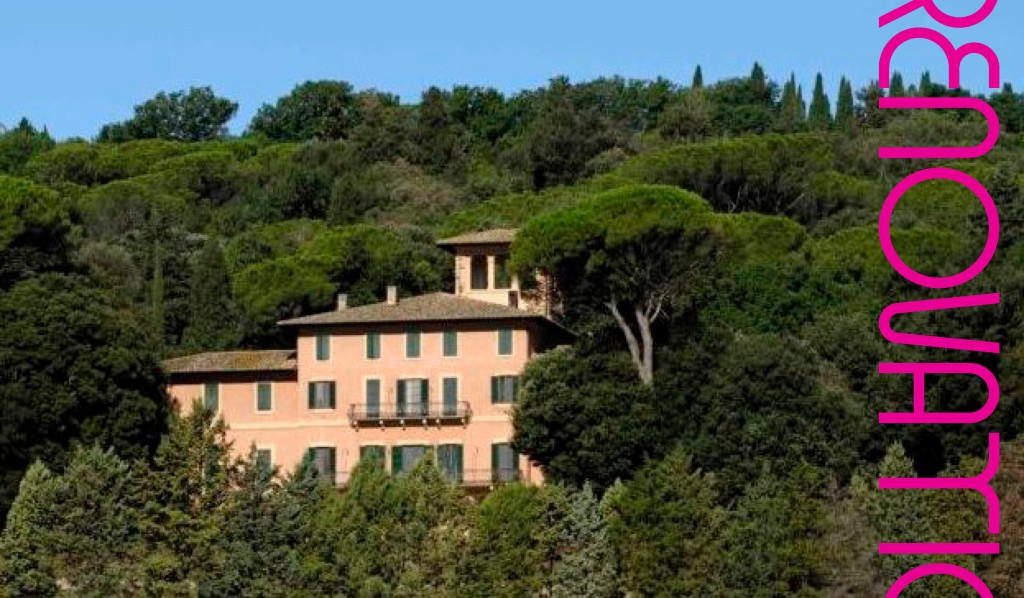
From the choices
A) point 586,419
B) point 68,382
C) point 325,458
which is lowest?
point 325,458

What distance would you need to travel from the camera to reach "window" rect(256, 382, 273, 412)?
62.6 meters

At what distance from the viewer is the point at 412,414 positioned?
6091 cm

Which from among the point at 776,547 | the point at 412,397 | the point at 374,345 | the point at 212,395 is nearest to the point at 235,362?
the point at 212,395

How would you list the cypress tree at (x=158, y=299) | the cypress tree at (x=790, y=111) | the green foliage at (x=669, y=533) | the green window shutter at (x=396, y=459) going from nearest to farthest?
the green foliage at (x=669, y=533), the green window shutter at (x=396, y=459), the cypress tree at (x=158, y=299), the cypress tree at (x=790, y=111)

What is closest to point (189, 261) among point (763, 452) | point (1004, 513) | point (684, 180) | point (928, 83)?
point (684, 180)

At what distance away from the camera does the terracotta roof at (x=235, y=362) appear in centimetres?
6259

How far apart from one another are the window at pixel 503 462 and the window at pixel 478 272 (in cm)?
890

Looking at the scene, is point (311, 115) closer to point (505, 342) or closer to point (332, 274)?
point (332, 274)

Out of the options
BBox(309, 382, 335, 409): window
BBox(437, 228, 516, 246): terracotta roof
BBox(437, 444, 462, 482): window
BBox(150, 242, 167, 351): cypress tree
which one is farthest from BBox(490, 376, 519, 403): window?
BBox(150, 242, 167, 351): cypress tree

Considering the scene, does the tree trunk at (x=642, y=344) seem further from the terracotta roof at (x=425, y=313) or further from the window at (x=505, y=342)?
the window at (x=505, y=342)

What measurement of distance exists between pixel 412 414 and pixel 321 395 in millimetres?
2646

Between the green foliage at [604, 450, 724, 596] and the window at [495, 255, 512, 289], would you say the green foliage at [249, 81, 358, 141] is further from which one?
the green foliage at [604, 450, 724, 596]

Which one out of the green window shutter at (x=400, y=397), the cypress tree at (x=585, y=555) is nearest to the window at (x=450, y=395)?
the green window shutter at (x=400, y=397)

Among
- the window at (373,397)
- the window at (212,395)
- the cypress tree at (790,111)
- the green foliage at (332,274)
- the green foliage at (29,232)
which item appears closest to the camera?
the window at (373,397)
